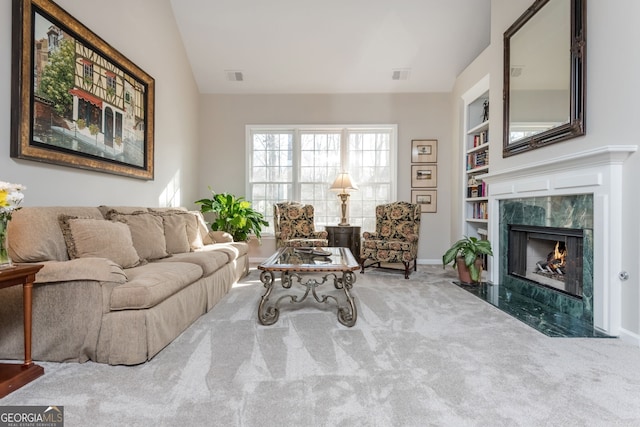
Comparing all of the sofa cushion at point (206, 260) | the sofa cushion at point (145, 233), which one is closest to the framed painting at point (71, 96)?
the sofa cushion at point (145, 233)

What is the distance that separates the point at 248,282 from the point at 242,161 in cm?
236

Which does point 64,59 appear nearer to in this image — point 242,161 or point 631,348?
point 242,161

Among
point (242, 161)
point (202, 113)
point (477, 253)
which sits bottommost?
point (477, 253)

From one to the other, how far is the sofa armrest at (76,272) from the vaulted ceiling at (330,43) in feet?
12.8

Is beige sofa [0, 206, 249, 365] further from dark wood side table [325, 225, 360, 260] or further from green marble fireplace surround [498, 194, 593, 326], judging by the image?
green marble fireplace surround [498, 194, 593, 326]

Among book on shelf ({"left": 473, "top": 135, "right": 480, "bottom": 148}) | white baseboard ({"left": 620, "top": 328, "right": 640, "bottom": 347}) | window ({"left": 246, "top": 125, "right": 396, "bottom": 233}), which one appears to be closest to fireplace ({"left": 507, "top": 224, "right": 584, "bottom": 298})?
white baseboard ({"left": 620, "top": 328, "right": 640, "bottom": 347})

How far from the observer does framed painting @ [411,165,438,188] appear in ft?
18.2

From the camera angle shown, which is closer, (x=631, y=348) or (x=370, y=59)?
(x=631, y=348)

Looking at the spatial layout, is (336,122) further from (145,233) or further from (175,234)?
(145,233)

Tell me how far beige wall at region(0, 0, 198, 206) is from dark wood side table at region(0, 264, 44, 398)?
3.00ft

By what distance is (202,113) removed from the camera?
565 centimetres

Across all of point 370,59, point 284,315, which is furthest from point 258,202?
point 284,315

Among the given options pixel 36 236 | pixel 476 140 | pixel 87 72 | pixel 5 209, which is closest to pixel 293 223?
pixel 476 140

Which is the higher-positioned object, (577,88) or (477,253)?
(577,88)
